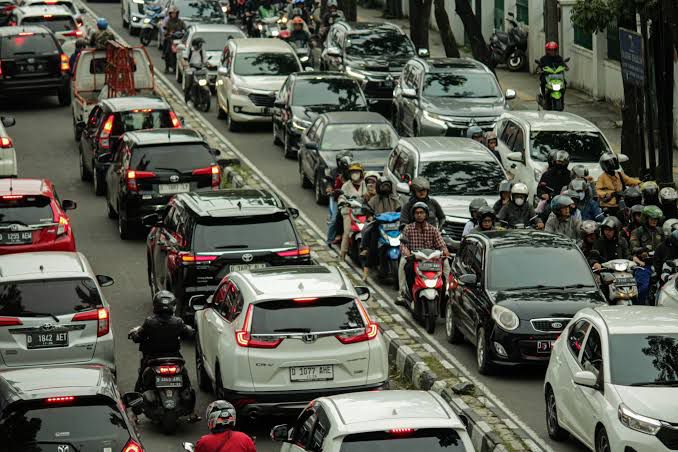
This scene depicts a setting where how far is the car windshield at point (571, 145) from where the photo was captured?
26594mm

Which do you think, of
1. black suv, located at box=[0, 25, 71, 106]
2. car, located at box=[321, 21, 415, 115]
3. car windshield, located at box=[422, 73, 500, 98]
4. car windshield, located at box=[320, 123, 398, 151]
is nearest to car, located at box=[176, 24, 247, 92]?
car, located at box=[321, 21, 415, 115]

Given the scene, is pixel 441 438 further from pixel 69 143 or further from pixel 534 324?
pixel 69 143

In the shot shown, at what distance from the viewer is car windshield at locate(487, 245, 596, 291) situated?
18.6m

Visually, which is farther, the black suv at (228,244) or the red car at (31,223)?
the red car at (31,223)

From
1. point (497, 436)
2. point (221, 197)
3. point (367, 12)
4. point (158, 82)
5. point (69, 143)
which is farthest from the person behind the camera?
point (367, 12)

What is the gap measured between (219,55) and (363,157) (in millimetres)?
13502

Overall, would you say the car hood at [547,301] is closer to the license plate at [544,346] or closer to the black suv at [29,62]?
the license plate at [544,346]

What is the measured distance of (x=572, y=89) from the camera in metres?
40.2

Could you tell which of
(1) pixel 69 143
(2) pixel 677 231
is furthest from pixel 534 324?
(1) pixel 69 143

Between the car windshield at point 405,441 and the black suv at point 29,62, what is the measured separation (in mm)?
29529

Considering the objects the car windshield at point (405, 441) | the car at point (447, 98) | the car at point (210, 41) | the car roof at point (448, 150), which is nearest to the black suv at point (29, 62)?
the car at point (210, 41)

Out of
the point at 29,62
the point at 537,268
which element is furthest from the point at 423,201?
the point at 29,62

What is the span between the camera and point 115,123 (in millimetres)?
30047

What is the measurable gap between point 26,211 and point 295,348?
7.87 metres
